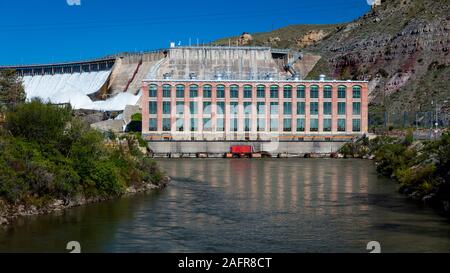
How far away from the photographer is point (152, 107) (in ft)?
333

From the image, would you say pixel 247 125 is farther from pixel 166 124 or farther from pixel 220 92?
pixel 166 124

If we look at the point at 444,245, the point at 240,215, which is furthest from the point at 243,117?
the point at 444,245

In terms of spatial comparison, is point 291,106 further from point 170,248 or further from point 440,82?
point 170,248

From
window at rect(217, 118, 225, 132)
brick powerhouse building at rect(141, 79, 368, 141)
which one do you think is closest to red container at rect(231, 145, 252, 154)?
brick powerhouse building at rect(141, 79, 368, 141)

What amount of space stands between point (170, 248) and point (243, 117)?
235 feet

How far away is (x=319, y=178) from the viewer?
64.2m

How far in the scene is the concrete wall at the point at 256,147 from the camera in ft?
324

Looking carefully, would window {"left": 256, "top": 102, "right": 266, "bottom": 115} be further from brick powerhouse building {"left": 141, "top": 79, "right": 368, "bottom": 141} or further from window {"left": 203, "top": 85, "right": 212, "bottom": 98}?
window {"left": 203, "top": 85, "right": 212, "bottom": 98}

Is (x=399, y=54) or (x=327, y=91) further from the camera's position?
(x=399, y=54)

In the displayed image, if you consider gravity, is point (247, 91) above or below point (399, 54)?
below

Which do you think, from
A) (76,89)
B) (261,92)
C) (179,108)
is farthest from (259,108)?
(76,89)

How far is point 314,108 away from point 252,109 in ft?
28.7

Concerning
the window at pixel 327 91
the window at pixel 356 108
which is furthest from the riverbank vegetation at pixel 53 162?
the window at pixel 356 108

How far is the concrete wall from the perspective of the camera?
9875 cm
